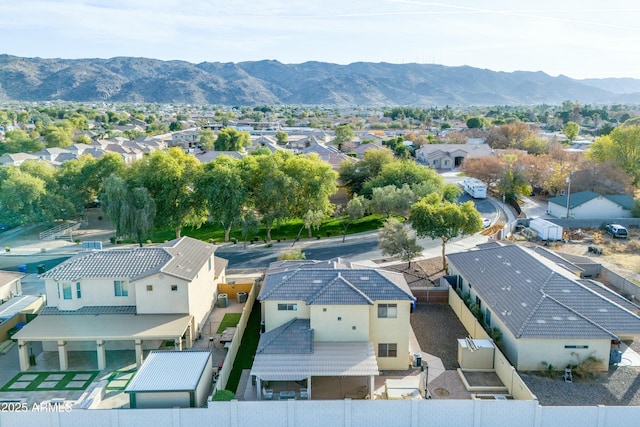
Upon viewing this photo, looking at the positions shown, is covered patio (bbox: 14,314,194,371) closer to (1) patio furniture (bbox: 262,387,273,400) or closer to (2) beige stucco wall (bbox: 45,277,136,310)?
(2) beige stucco wall (bbox: 45,277,136,310)

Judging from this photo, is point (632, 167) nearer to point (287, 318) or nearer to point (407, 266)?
point (407, 266)

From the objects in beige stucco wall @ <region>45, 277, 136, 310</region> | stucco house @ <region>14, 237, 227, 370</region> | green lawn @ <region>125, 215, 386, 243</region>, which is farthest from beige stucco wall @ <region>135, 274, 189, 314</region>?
green lawn @ <region>125, 215, 386, 243</region>

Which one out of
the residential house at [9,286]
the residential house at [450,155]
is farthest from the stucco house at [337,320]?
the residential house at [450,155]

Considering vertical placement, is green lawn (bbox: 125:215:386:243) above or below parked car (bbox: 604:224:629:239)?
below

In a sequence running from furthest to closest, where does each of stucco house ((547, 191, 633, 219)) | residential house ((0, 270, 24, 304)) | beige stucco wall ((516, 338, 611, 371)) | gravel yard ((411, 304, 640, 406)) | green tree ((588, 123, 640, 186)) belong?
green tree ((588, 123, 640, 186))
stucco house ((547, 191, 633, 219))
residential house ((0, 270, 24, 304))
beige stucco wall ((516, 338, 611, 371))
gravel yard ((411, 304, 640, 406))

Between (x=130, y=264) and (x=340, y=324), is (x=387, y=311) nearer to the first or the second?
(x=340, y=324)

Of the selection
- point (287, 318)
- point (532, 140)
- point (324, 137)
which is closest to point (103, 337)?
point (287, 318)
